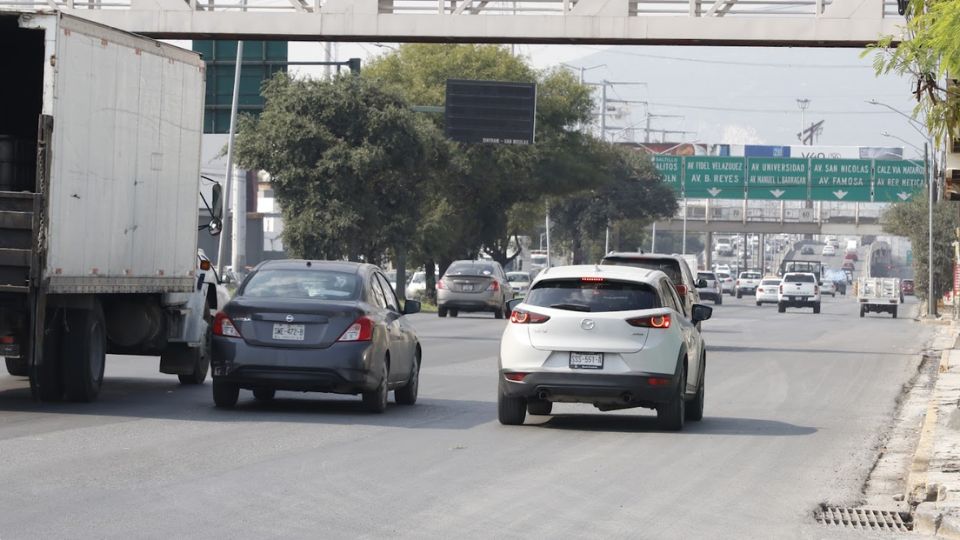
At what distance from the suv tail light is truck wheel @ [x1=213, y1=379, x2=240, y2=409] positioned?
2915 mm

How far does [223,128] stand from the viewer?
1694 inches

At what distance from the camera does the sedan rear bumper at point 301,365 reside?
16.0 metres

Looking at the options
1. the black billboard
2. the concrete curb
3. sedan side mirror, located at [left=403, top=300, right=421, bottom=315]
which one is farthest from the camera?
the black billboard

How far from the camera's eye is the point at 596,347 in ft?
50.9

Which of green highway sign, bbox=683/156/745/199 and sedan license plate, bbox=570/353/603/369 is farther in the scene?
green highway sign, bbox=683/156/745/199

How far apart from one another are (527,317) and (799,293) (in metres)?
57.1

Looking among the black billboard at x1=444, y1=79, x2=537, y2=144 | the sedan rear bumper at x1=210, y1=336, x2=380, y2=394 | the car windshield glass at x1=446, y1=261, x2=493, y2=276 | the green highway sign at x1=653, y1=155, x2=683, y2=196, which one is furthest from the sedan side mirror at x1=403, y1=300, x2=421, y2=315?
the green highway sign at x1=653, y1=155, x2=683, y2=196

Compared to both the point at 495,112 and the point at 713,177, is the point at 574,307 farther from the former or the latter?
the point at 713,177

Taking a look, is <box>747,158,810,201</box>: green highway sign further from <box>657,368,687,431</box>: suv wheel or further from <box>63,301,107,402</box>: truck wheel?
<box>63,301,107,402</box>: truck wheel

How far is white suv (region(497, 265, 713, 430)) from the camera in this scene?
15.5 metres

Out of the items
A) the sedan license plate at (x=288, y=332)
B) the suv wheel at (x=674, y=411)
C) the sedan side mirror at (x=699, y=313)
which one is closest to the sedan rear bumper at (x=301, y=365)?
the sedan license plate at (x=288, y=332)

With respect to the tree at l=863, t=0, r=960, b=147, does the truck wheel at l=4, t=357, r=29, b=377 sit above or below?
below

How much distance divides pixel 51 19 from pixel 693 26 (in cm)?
1374

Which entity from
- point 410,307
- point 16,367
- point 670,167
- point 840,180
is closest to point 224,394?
point 410,307
